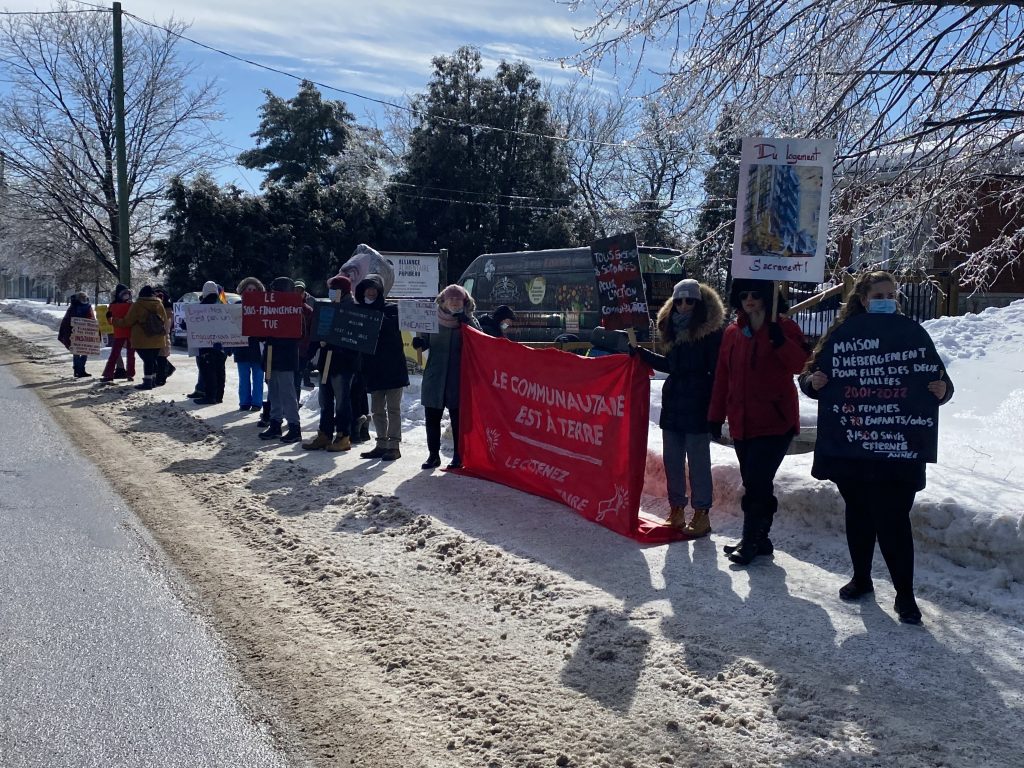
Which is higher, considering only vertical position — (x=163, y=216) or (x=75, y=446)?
(x=163, y=216)

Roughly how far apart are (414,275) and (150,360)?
506 centimetres

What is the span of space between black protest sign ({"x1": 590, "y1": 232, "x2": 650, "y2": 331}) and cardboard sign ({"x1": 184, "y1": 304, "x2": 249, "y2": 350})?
7.06 metres

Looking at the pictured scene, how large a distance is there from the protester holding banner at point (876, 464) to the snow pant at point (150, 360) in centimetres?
1380

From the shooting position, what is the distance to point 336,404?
10.6 meters

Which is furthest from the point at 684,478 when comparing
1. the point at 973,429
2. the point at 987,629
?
the point at 973,429

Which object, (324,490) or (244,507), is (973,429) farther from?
(244,507)

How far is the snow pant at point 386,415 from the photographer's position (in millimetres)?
9984

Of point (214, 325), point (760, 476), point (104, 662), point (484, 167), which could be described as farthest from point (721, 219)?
point (484, 167)

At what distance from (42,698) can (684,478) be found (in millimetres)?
4347

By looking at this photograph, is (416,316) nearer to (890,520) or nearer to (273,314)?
(273,314)

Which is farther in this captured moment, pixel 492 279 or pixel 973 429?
pixel 492 279

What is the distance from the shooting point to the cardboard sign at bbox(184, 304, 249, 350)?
1382 cm

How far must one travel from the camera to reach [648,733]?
376 centimetres

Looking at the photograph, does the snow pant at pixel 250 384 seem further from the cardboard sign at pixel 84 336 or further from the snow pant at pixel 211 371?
the cardboard sign at pixel 84 336
